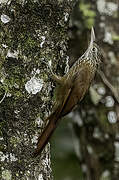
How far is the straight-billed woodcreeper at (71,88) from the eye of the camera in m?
3.27

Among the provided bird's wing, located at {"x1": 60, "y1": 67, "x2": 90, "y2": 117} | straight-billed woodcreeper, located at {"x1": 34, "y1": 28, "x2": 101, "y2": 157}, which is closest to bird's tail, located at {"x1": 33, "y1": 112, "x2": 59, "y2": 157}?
straight-billed woodcreeper, located at {"x1": 34, "y1": 28, "x2": 101, "y2": 157}

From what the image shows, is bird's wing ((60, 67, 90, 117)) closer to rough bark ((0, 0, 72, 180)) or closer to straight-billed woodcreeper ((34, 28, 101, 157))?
straight-billed woodcreeper ((34, 28, 101, 157))

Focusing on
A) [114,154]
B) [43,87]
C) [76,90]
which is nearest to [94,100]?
[114,154]

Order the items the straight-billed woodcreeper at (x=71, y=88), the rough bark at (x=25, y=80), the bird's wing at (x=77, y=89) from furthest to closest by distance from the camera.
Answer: the bird's wing at (x=77, y=89) → the straight-billed woodcreeper at (x=71, y=88) → the rough bark at (x=25, y=80)

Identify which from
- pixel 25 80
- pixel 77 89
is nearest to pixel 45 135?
pixel 25 80

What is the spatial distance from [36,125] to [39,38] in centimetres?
55

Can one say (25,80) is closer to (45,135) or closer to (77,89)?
(45,135)

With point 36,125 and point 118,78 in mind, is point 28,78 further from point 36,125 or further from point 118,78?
point 118,78

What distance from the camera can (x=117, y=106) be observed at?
557 cm

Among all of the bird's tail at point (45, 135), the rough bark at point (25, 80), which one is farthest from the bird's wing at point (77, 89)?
the rough bark at point (25, 80)

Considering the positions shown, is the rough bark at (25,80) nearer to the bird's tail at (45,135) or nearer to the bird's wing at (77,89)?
the bird's tail at (45,135)

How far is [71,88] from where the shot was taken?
3824mm

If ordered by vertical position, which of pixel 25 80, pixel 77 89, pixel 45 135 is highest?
pixel 77 89

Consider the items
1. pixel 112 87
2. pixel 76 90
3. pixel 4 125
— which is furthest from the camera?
pixel 112 87
